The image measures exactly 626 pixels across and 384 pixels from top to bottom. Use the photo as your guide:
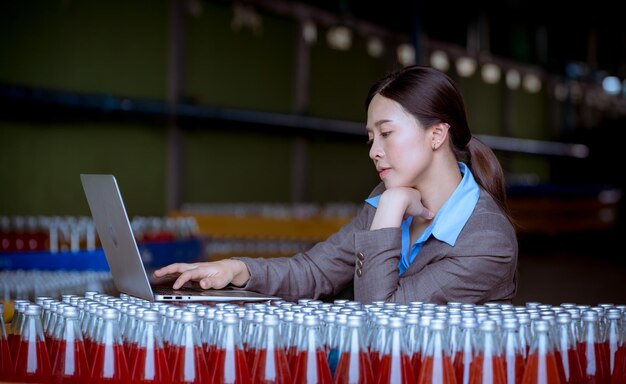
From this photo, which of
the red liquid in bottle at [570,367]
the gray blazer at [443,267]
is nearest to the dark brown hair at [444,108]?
the gray blazer at [443,267]

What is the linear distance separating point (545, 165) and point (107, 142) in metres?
14.8

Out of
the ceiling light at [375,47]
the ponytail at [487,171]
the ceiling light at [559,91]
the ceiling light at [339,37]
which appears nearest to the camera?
the ponytail at [487,171]

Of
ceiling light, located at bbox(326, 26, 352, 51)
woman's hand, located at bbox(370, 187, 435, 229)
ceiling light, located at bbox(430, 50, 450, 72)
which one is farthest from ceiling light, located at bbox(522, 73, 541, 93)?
woman's hand, located at bbox(370, 187, 435, 229)

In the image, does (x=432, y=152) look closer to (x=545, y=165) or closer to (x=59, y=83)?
(x=59, y=83)

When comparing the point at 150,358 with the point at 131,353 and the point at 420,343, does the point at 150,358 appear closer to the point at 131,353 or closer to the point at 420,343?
the point at 131,353

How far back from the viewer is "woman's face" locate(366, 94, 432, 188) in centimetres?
278

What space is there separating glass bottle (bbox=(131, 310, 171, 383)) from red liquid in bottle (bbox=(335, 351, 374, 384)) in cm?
35

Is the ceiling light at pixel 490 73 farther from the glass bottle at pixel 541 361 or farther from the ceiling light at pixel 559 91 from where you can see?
the glass bottle at pixel 541 361

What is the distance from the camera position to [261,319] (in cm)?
185

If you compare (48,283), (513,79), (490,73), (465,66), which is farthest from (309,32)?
(48,283)

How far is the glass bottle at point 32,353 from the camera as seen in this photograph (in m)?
1.95

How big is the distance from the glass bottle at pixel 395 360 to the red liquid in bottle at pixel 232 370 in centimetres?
27

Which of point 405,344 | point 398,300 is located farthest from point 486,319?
point 398,300

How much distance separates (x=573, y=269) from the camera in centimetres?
1146
